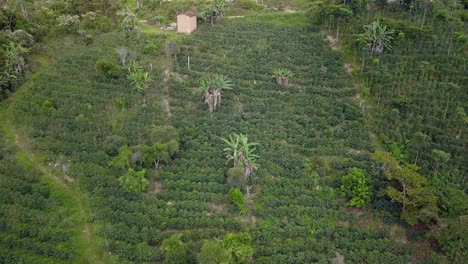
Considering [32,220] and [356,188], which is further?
[356,188]

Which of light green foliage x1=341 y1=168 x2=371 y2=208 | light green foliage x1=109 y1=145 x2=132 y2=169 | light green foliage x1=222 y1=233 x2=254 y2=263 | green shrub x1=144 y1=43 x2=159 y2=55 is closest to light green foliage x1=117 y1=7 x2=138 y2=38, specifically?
green shrub x1=144 y1=43 x2=159 y2=55

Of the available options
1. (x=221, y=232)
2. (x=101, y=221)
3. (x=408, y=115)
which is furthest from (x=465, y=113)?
(x=101, y=221)

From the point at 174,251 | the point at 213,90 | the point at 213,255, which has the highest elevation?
the point at 213,90

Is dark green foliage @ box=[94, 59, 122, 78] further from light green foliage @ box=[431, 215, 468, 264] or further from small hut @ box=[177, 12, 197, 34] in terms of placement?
light green foliage @ box=[431, 215, 468, 264]

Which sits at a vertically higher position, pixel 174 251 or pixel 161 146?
pixel 161 146

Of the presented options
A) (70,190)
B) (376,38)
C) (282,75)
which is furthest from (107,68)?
(376,38)

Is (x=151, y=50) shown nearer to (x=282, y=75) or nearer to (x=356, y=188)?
(x=282, y=75)
